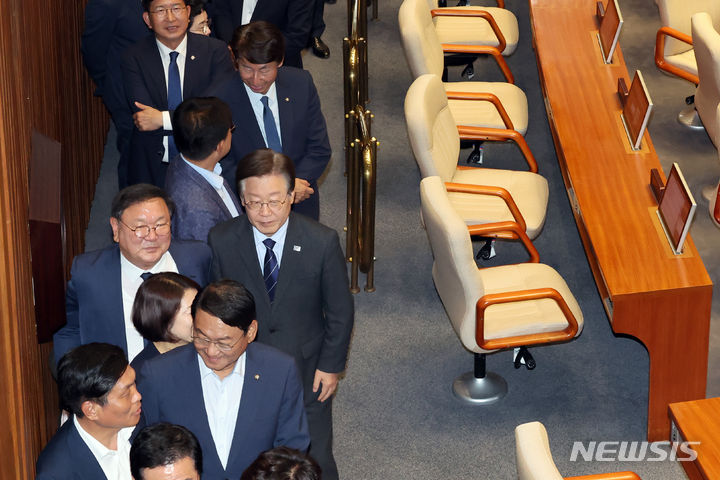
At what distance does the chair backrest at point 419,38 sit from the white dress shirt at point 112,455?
344 centimetres

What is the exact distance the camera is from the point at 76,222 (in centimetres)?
592

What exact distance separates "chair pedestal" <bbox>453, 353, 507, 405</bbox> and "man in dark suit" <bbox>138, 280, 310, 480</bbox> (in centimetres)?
180

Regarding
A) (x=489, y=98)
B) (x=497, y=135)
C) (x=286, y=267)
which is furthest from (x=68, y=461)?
(x=489, y=98)

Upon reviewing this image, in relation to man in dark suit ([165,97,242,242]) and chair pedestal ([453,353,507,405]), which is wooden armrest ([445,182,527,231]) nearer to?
chair pedestal ([453,353,507,405])

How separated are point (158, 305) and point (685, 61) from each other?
4.52m

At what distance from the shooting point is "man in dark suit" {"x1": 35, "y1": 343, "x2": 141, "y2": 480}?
11.6ft

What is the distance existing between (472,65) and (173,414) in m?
4.64

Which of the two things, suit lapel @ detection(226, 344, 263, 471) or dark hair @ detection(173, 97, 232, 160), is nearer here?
suit lapel @ detection(226, 344, 263, 471)

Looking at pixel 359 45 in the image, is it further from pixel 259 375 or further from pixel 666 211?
pixel 259 375

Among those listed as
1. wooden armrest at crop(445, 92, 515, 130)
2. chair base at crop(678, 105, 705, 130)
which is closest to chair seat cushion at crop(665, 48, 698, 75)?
chair base at crop(678, 105, 705, 130)

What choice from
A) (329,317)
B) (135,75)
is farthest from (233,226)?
(135,75)

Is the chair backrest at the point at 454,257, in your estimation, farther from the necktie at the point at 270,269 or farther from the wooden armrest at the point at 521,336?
the necktie at the point at 270,269

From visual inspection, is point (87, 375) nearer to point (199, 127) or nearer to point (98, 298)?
point (98, 298)

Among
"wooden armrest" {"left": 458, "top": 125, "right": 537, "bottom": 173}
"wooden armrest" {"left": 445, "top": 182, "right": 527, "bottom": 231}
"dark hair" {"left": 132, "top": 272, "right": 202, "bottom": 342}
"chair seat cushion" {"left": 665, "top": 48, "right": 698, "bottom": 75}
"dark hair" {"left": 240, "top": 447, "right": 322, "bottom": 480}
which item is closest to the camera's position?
"dark hair" {"left": 240, "top": 447, "right": 322, "bottom": 480}
